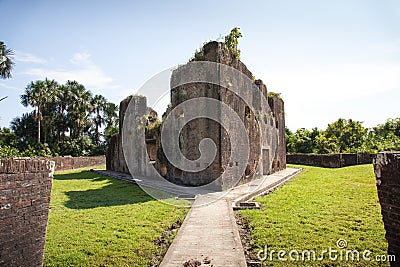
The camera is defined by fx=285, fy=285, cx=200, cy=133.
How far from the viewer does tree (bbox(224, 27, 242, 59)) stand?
14.8m

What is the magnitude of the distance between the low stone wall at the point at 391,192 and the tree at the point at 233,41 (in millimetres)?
11522

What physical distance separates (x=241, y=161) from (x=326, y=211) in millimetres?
6857

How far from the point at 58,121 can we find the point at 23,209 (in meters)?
39.9

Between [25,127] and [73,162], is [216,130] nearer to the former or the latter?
[73,162]

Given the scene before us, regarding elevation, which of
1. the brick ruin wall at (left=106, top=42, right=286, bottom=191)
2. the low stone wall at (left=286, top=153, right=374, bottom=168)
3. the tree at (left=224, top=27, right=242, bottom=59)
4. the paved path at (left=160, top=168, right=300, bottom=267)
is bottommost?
the paved path at (left=160, top=168, right=300, bottom=267)

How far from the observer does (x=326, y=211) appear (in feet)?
27.5

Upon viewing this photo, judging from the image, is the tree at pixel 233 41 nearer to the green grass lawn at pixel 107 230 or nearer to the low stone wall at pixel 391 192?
the green grass lawn at pixel 107 230

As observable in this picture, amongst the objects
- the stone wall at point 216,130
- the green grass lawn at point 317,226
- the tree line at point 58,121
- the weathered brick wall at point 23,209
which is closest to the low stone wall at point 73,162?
the tree line at point 58,121

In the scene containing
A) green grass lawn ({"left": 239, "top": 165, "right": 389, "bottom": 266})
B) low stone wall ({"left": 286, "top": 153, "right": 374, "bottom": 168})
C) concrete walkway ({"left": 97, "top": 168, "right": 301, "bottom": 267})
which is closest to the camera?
concrete walkway ({"left": 97, "top": 168, "right": 301, "bottom": 267})

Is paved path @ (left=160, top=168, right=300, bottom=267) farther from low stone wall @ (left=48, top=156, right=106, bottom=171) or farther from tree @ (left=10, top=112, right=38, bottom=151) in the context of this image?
tree @ (left=10, top=112, right=38, bottom=151)

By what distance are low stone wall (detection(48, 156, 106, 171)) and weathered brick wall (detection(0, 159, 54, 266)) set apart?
961 inches

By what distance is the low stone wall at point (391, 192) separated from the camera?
398 cm

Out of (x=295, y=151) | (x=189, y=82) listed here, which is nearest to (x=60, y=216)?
(x=189, y=82)

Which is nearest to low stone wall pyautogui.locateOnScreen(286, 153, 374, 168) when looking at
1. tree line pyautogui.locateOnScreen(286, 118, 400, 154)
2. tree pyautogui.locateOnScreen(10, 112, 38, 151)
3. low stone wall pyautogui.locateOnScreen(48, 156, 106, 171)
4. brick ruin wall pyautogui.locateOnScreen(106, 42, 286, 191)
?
tree line pyautogui.locateOnScreen(286, 118, 400, 154)
